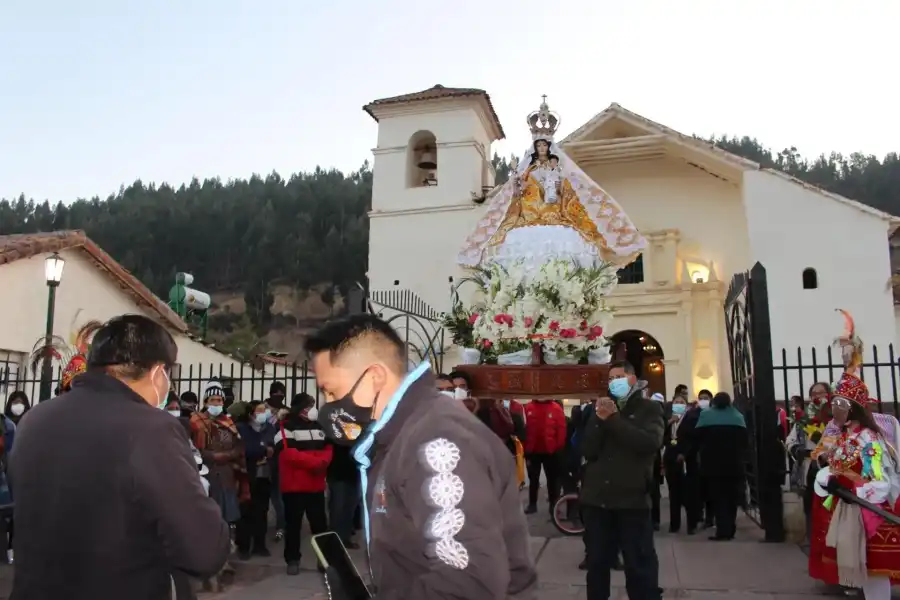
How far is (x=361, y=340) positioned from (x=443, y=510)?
0.66 m

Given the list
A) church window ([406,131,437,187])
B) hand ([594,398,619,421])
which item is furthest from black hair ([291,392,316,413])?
A: church window ([406,131,437,187])

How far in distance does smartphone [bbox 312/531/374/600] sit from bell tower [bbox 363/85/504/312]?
18.4 m

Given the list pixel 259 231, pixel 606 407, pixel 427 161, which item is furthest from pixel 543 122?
pixel 259 231

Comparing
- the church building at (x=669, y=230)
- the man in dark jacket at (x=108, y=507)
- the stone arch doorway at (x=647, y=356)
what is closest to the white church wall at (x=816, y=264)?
the church building at (x=669, y=230)

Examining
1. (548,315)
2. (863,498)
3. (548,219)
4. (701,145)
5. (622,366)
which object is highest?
(701,145)

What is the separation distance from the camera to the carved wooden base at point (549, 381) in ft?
17.6

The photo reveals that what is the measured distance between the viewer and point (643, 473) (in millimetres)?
5020

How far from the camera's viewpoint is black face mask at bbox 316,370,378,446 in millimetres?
2217

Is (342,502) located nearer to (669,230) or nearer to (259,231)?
(669,230)

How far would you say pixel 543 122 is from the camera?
22.8ft

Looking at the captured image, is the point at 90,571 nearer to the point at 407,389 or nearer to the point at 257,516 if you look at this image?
the point at 407,389

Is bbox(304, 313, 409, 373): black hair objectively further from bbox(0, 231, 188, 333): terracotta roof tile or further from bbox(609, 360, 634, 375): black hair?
bbox(0, 231, 188, 333): terracotta roof tile

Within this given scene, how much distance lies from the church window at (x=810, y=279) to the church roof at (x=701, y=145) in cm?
186

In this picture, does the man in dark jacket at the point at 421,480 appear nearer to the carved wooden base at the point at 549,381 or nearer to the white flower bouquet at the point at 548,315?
the carved wooden base at the point at 549,381
